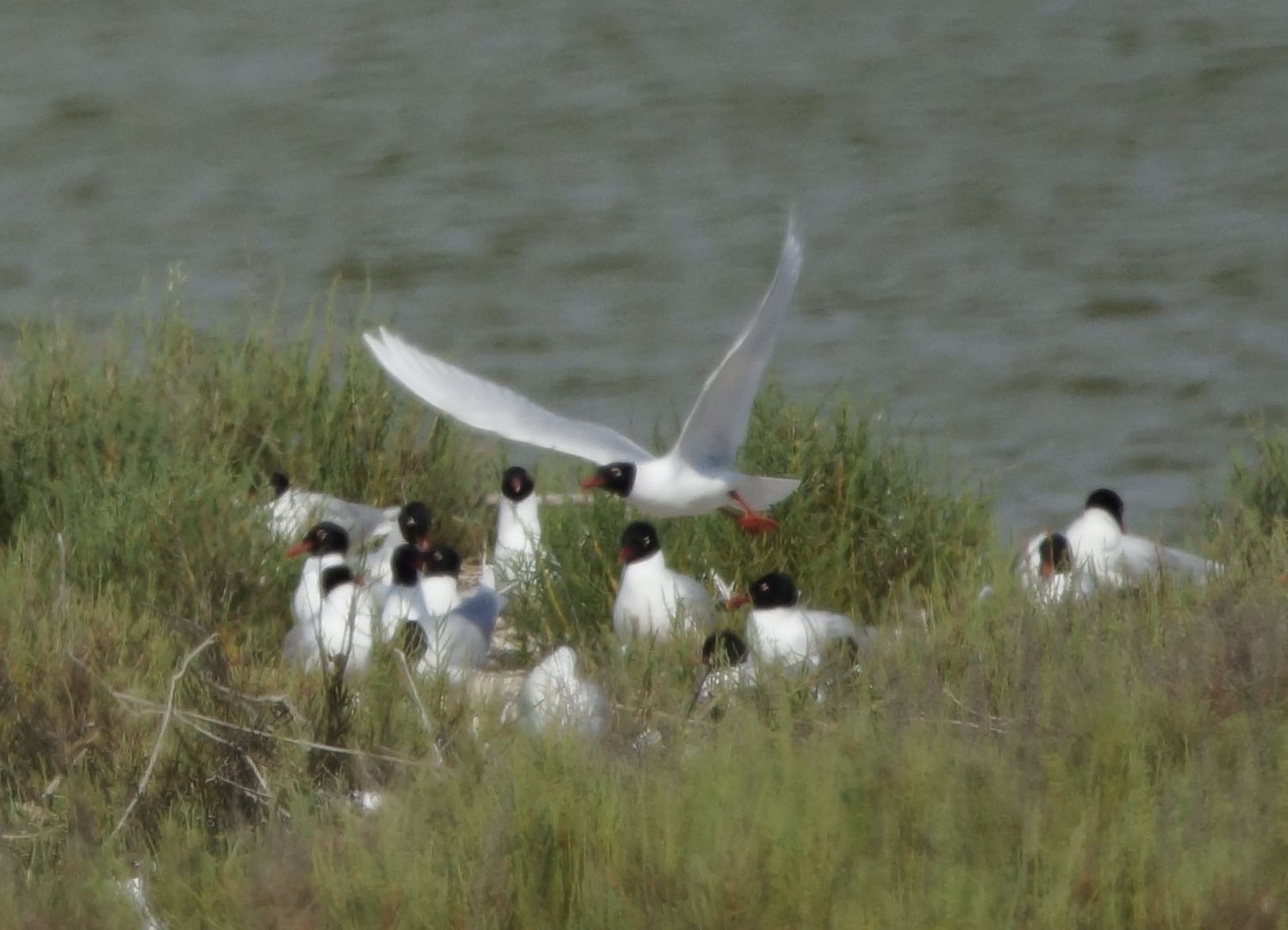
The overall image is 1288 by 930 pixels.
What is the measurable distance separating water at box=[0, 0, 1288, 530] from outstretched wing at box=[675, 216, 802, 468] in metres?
4.61

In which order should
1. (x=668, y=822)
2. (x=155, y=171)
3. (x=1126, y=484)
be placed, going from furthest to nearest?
(x=155, y=171)
(x=1126, y=484)
(x=668, y=822)

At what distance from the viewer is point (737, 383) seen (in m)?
6.76

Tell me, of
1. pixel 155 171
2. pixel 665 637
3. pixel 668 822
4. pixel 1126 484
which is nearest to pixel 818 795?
pixel 668 822

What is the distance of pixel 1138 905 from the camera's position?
3.36 meters

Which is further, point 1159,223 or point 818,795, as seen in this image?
point 1159,223

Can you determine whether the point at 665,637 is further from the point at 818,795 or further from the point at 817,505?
the point at 818,795

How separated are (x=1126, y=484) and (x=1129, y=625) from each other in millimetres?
6891

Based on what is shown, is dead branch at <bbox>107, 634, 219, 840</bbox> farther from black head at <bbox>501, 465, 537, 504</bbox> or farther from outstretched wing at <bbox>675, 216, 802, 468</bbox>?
black head at <bbox>501, 465, 537, 504</bbox>

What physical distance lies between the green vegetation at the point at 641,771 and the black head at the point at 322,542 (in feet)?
0.48

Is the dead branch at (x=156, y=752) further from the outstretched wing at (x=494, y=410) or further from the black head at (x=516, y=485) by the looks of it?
the black head at (x=516, y=485)

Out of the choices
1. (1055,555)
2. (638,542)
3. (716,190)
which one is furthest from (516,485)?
(716,190)

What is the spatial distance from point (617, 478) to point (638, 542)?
35 cm

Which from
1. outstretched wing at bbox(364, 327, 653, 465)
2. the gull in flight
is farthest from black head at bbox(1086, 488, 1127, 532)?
outstretched wing at bbox(364, 327, 653, 465)

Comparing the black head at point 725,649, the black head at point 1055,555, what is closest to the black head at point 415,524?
the black head at point 725,649
